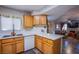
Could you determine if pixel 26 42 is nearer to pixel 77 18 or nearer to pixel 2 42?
pixel 2 42

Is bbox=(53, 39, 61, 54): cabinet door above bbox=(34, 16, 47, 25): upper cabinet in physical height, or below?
below

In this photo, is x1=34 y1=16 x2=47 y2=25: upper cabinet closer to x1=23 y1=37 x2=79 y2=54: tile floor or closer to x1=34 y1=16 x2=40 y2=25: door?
x1=34 y1=16 x2=40 y2=25: door

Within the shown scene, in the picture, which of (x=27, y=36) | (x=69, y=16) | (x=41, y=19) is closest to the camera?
(x=69, y=16)

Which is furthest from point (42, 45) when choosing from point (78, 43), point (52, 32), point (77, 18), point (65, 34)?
point (77, 18)

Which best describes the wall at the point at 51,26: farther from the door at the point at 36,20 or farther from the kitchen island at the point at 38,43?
the door at the point at 36,20

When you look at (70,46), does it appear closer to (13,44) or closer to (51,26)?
(51,26)

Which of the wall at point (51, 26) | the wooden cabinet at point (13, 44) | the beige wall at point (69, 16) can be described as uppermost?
the beige wall at point (69, 16)

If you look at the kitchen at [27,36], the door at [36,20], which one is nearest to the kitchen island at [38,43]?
the kitchen at [27,36]

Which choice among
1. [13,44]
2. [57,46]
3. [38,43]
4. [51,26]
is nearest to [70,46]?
[57,46]

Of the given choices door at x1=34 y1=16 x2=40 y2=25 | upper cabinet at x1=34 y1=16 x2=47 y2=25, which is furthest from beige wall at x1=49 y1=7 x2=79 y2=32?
door at x1=34 y1=16 x2=40 y2=25

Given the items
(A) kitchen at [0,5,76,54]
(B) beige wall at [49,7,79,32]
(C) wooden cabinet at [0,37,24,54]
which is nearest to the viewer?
(B) beige wall at [49,7,79,32]

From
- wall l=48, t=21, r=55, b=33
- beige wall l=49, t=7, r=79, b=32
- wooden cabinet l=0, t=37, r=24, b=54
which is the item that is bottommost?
wooden cabinet l=0, t=37, r=24, b=54

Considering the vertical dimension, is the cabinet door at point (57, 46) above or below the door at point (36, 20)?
below

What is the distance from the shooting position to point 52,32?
1385 millimetres
